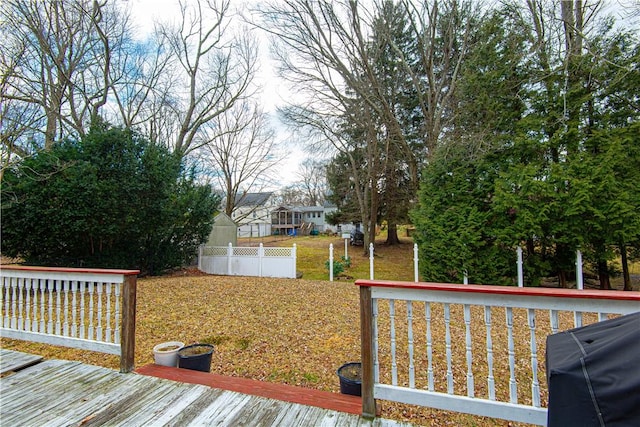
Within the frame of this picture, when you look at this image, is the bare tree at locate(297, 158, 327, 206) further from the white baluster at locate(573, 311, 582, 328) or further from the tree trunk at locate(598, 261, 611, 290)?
the white baluster at locate(573, 311, 582, 328)

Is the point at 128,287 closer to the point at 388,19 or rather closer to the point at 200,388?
the point at 200,388

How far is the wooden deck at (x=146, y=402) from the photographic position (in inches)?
80.8

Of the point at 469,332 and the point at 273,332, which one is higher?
the point at 469,332

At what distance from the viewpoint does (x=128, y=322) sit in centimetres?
274

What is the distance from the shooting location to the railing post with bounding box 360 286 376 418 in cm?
204

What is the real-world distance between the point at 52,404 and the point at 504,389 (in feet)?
12.8

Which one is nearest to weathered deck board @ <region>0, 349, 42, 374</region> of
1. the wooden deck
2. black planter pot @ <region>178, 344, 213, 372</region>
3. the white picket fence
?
the wooden deck

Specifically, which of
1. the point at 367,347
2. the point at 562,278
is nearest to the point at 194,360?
the point at 367,347

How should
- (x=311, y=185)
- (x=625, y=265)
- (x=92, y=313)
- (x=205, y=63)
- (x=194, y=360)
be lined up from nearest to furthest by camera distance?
1. (x=194, y=360)
2. (x=92, y=313)
3. (x=625, y=265)
4. (x=205, y=63)
5. (x=311, y=185)

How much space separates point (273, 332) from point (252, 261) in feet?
17.3

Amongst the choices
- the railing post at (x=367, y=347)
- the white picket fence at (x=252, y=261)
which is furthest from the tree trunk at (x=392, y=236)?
the railing post at (x=367, y=347)

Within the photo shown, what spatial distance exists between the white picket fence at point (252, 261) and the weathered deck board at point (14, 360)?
6.30 m

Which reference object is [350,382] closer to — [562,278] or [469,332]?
[469,332]

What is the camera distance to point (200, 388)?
2.49 meters
